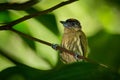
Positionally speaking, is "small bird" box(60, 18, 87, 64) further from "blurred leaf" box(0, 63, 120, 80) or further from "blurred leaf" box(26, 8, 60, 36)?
"blurred leaf" box(0, 63, 120, 80)

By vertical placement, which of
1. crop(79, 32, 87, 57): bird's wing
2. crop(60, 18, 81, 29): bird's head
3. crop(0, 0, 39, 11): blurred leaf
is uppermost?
crop(0, 0, 39, 11): blurred leaf

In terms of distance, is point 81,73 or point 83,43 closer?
point 81,73

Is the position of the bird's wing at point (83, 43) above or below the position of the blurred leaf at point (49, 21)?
below

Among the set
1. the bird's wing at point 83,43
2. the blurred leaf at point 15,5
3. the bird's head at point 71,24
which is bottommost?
the bird's wing at point 83,43

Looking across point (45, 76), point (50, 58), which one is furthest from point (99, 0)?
point (45, 76)

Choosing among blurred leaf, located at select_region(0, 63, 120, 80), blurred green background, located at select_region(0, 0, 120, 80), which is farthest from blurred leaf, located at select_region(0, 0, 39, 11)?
blurred leaf, located at select_region(0, 63, 120, 80)

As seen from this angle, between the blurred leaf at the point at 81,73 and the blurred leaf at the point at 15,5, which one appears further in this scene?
the blurred leaf at the point at 15,5

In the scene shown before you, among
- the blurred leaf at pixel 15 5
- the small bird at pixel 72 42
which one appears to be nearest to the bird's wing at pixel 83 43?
the small bird at pixel 72 42

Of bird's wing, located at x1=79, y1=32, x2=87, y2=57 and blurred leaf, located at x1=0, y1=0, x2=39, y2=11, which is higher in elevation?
blurred leaf, located at x1=0, y1=0, x2=39, y2=11

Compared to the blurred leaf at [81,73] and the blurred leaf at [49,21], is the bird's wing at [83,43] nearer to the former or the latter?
the blurred leaf at [49,21]

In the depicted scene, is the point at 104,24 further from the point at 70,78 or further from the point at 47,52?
the point at 70,78

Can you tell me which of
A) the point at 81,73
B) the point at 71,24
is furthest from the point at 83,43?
the point at 81,73

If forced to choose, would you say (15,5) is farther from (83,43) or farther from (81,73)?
(81,73)

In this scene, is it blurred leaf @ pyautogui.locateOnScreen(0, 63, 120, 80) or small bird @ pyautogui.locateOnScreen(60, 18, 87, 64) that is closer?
blurred leaf @ pyautogui.locateOnScreen(0, 63, 120, 80)
